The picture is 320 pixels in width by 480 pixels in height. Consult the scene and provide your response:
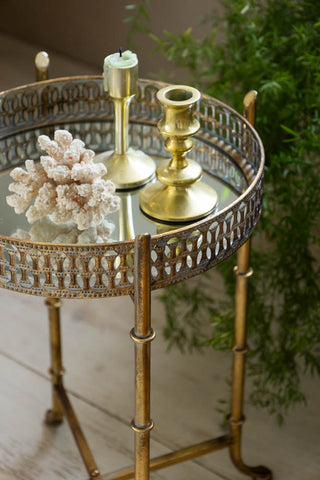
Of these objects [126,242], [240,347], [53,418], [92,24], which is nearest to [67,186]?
[126,242]

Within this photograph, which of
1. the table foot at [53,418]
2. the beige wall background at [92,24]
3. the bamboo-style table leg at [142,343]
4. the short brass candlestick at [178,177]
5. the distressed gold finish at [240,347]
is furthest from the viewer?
the beige wall background at [92,24]

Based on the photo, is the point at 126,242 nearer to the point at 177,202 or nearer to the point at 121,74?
the point at 177,202

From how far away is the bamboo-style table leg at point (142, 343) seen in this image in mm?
868

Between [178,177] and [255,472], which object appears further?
[255,472]

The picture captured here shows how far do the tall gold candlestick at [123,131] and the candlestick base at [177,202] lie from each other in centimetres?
5

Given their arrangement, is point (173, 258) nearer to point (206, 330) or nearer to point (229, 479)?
point (229, 479)

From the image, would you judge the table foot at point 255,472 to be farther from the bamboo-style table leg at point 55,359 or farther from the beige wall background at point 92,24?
the beige wall background at point 92,24

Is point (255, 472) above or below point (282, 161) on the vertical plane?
below

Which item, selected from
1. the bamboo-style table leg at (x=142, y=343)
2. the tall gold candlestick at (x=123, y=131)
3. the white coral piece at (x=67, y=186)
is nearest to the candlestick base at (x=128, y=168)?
the tall gold candlestick at (x=123, y=131)

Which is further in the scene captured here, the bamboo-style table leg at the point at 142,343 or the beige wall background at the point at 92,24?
the beige wall background at the point at 92,24

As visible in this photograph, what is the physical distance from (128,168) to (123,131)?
2.3 inches

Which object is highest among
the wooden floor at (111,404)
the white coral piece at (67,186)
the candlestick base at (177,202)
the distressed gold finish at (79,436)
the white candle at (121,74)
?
the white candle at (121,74)

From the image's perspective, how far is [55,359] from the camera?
4.72 feet

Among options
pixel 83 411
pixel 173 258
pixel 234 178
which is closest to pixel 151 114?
pixel 234 178
